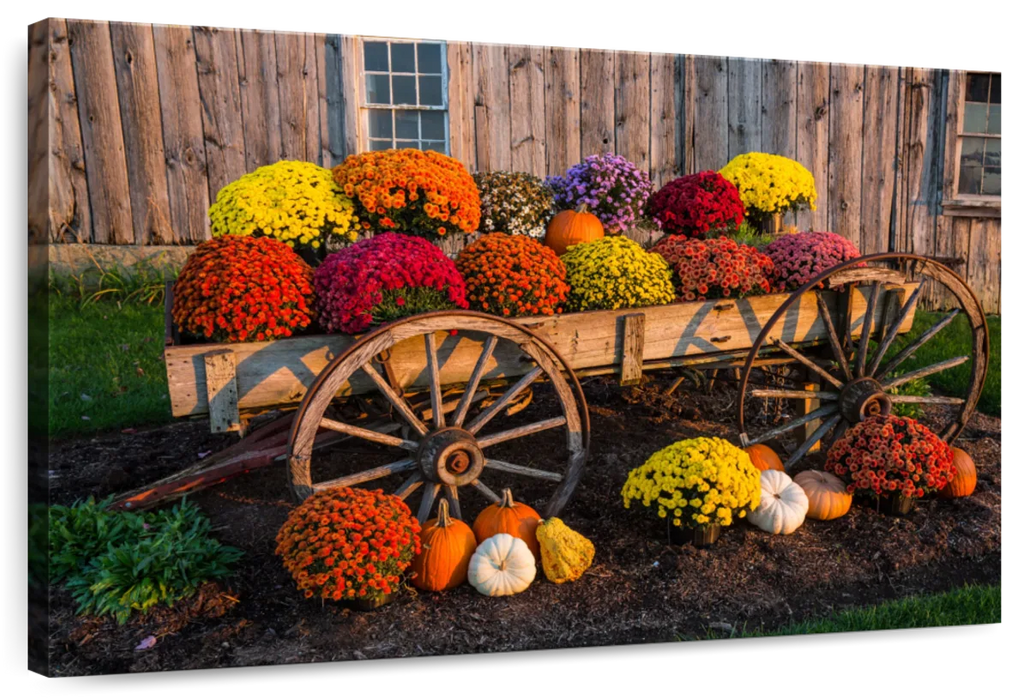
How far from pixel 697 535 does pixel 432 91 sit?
4.22 m

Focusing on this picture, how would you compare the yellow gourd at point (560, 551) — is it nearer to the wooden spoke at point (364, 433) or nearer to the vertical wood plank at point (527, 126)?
the wooden spoke at point (364, 433)

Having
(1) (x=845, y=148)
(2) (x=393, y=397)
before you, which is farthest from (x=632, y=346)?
(1) (x=845, y=148)

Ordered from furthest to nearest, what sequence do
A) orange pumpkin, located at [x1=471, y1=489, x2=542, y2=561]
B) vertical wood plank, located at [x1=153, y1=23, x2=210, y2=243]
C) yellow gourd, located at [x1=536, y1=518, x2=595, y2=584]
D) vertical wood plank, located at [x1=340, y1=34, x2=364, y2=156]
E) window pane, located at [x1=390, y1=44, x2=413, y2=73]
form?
1. window pane, located at [x1=390, y1=44, x2=413, y2=73]
2. vertical wood plank, located at [x1=340, y1=34, x2=364, y2=156]
3. vertical wood plank, located at [x1=153, y1=23, x2=210, y2=243]
4. orange pumpkin, located at [x1=471, y1=489, x2=542, y2=561]
5. yellow gourd, located at [x1=536, y1=518, x2=595, y2=584]

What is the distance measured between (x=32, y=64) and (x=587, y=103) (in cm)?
389

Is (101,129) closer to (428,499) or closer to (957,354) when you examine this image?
(428,499)

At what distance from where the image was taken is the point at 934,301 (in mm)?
5719

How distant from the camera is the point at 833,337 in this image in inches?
177

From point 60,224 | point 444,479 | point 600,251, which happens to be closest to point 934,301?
point 600,251

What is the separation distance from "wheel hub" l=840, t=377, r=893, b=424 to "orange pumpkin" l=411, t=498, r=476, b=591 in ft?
7.58

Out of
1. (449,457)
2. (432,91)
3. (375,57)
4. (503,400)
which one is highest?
(375,57)

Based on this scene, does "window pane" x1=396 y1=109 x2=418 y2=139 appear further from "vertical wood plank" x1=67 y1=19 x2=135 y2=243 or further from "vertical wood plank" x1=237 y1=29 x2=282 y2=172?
"vertical wood plank" x1=67 y1=19 x2=135 y2=243

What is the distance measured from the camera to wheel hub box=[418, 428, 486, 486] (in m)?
3.69

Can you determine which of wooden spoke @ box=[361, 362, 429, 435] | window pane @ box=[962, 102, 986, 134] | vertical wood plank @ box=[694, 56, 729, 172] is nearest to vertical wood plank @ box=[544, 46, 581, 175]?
vertical wood plank @ box=[694, 56, 729, 172]

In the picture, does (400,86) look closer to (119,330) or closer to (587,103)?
(587,103)
